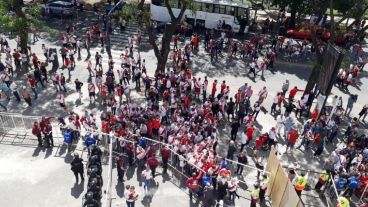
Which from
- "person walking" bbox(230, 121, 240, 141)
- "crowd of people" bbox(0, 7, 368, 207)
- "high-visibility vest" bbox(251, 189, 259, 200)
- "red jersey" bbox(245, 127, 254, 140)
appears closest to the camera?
"high-visibility vest" bbox(251, 189, 259, 200)

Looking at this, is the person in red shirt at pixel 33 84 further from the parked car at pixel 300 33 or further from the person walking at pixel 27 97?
the parked car at pixel 300 33

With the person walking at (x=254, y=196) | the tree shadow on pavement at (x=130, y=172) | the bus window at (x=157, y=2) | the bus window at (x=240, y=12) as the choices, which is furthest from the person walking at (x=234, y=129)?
the bus window at (x=157, y=2)

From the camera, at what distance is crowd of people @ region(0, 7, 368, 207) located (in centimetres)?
1410

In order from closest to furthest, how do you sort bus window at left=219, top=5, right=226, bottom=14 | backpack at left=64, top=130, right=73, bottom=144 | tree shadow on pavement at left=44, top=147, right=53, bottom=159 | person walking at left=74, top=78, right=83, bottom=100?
backpack at left=64, top=130, right=73, bottom=144
tree shadow on pavement at left=44, top=147, right=53, bottom=159
person walking at left=74, top=78, right=83, bottom=100
bus window at left=219, top=5, right=226, bottom=14

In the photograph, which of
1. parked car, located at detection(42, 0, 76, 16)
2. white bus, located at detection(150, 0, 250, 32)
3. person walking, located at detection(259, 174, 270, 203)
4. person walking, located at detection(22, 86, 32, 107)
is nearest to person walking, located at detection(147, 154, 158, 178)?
person walking, located at detection(259, 174, 270, 203)

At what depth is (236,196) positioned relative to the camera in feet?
47.1

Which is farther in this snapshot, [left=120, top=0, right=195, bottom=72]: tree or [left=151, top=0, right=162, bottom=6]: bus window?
[left=151, top=0, right=162, bottom=6]: bus window

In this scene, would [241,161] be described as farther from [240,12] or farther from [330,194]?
[240,12]

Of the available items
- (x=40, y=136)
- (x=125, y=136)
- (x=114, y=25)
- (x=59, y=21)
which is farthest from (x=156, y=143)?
(x=59, y=21)

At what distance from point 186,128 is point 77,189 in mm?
5107

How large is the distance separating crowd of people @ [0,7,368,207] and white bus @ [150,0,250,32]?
6.94m

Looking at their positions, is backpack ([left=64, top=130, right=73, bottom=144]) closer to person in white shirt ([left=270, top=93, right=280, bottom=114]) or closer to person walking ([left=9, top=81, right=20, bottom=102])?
person walking ([left=9, top=81, right=20, bottom=102])

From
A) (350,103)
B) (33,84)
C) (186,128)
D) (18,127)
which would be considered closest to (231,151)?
(186,128)

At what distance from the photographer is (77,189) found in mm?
13805
